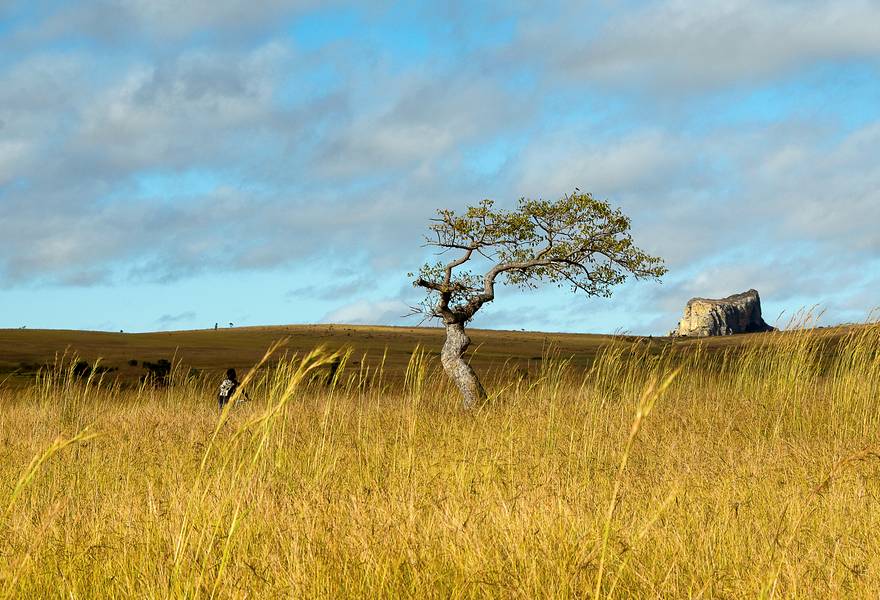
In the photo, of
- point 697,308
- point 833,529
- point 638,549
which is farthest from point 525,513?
point 697,308

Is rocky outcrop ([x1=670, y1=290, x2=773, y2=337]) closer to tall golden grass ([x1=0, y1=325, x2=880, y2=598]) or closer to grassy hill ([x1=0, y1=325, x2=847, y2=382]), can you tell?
grassy hill ([x1=0, y1=325, x2=847, y2=382])

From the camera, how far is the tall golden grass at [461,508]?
11.3 ft

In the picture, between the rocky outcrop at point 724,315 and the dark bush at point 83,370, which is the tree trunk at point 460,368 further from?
the rocky outcrop at point 724,315

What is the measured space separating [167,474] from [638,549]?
173 inches

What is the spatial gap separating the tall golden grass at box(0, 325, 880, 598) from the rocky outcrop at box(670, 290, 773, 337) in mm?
116245

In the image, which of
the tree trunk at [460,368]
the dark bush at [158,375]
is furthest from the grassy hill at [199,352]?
the tree trunk at [460,368]

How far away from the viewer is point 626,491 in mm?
5543

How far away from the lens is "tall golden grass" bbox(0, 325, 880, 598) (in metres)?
3.45

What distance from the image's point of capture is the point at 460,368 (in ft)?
44.4

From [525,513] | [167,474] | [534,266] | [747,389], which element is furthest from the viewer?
[534,266]

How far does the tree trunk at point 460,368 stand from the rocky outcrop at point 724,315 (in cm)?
11086

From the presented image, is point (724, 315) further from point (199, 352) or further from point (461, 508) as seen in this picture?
point (461, 508)

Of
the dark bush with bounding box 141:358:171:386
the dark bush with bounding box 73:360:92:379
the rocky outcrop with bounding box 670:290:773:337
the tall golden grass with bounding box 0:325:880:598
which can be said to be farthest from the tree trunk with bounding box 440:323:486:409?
the rocky outcrop with bounding box 670:290:773:337

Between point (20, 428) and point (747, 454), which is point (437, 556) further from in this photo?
point (20, 428)
